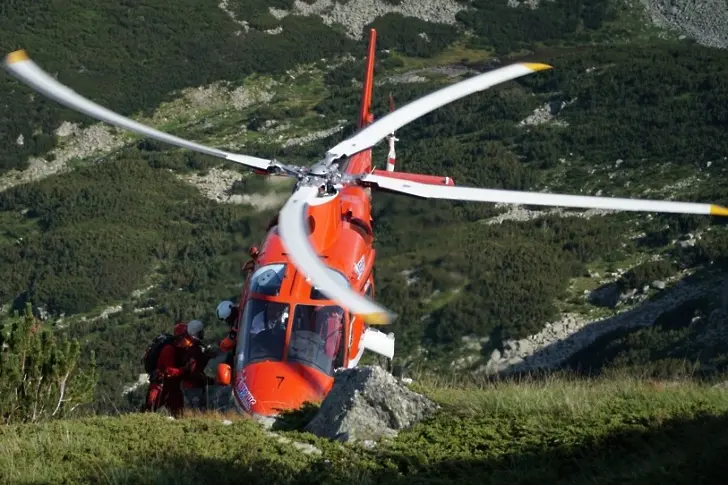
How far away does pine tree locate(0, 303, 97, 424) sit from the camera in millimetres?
13930

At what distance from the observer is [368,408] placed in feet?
36.1

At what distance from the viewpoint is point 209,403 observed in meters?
15.5

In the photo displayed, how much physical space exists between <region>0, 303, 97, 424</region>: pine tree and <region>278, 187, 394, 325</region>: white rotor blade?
3.46 meters

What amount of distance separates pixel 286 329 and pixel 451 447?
5411 millimetres

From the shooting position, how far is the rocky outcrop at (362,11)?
8625cm

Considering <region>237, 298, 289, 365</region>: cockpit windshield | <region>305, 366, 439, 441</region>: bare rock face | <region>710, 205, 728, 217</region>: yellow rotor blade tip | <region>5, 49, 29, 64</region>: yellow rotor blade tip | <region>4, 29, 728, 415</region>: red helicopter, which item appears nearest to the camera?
<region>305, 366, 439, 441</region>: bare rock face

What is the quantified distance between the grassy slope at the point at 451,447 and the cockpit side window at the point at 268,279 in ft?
13.5

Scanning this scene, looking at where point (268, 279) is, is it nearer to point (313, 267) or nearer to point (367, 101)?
point (313, 267)

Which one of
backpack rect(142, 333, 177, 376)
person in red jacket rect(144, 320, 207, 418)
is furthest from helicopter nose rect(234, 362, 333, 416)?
backpack rect(142, 333, 177, 376)

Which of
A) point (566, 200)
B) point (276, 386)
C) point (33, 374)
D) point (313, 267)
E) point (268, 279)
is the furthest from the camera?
point (268, 279)

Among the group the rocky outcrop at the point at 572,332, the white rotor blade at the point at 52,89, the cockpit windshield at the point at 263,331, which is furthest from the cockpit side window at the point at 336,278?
the rocky outcrop at the point at 572,332

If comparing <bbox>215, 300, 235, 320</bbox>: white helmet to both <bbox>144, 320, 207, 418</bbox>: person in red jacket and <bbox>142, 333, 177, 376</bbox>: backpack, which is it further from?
<bbox>142, 333, 177, 376</bbox>: backpack

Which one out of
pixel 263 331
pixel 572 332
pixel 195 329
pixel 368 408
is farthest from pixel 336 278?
pixel 572 332

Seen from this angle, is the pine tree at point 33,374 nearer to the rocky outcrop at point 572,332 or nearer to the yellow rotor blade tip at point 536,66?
the yellow rotor blade tip at point 536,66
